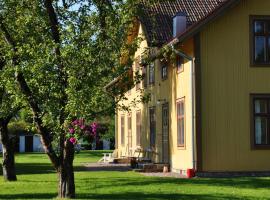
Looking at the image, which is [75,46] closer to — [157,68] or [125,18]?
[125,18]

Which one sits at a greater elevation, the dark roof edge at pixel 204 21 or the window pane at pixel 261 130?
the dark roof edge at pixel 204 21

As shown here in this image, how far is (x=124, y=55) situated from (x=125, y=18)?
0.97 metres

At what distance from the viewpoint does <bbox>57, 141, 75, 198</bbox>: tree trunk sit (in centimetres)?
1460

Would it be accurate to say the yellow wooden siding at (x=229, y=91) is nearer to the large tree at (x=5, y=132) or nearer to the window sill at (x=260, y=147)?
the window sill at (x=260, y=147)

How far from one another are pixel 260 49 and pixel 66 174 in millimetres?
10605

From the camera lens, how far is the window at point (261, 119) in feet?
71.7

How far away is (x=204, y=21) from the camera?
2108 centimetres

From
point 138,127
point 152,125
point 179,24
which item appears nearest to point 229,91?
point 179,24

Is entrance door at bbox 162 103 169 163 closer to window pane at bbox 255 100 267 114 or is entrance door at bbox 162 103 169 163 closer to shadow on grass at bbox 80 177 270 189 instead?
window pane at bbox 255 100 267 114

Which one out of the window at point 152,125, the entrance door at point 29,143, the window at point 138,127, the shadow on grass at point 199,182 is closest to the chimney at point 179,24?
the window at point 152,125

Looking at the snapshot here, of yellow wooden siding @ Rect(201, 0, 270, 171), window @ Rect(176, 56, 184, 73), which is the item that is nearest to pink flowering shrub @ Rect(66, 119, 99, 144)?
yellow wooden siding @ Rect(201, 0, 270, 171)

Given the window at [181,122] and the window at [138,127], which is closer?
the window at [181,122]

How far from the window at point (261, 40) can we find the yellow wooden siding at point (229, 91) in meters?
0.27

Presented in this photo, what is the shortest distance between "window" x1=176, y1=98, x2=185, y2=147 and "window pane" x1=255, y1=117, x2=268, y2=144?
285cm
